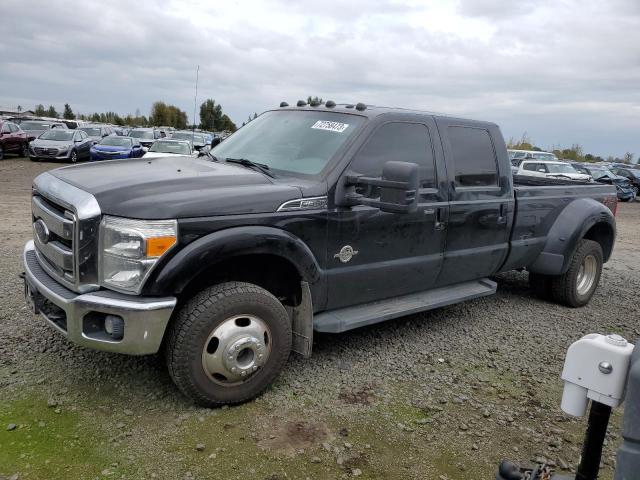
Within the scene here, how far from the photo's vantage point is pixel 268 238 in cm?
347

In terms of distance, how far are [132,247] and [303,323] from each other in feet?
4.33

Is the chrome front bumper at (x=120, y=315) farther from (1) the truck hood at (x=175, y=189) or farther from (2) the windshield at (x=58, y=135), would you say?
(2) the windshield at (x=58, y=135)

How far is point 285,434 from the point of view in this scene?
3316 mm

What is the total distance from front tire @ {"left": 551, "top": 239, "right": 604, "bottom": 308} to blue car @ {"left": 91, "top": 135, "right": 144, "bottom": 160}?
1873 cm

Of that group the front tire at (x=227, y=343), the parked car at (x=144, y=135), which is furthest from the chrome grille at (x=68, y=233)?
the parked car at (x=144, y=135)

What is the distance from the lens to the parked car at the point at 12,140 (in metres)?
22.9

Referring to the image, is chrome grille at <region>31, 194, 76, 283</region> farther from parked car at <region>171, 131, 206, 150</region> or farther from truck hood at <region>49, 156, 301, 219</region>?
parked car at <region>171, 131, 206, 150</region>

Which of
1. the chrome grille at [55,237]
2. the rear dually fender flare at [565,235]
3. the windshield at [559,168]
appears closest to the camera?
the chrome grille at [55,237]

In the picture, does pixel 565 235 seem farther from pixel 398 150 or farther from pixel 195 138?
pixel 195 138

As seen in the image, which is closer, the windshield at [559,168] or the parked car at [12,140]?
the windshield at [559,168]

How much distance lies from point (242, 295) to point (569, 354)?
2.06 metres

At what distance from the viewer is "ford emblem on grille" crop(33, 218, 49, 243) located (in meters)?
3.65

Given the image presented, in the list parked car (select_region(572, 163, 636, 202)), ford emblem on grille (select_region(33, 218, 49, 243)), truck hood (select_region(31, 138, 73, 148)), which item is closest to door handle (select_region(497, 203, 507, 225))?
ford emblem on grille (select_region(33, 218, 49, 243))

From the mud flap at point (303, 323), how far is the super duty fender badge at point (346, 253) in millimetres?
343
